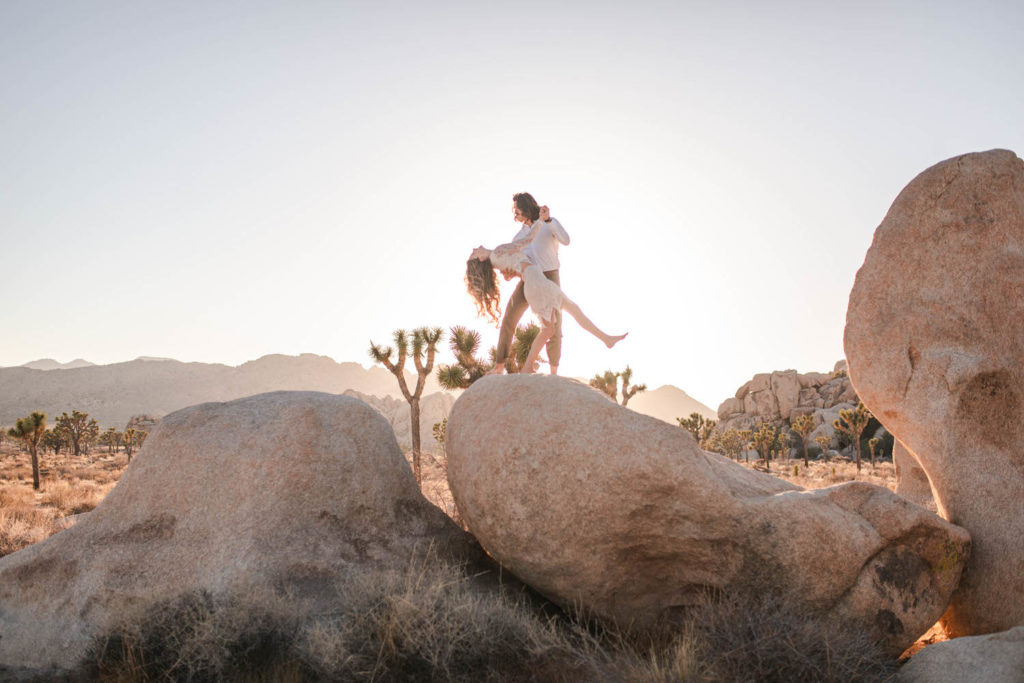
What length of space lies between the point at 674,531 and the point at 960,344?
2.93 m

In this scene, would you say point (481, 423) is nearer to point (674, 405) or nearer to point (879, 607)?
point (879, 607)

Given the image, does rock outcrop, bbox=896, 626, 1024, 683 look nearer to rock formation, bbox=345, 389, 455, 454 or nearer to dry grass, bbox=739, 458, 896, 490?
dry grass, bbox=739, 458, 896, 490

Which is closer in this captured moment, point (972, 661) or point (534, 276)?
point (972, 661)

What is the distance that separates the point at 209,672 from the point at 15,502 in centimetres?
1438

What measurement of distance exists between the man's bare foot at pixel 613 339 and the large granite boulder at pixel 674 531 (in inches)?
81.1

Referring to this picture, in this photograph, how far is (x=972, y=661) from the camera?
137 inches

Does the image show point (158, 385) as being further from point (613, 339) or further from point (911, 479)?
point (911, 479)

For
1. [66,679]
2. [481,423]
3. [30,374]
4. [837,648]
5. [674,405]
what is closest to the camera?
[837,648]

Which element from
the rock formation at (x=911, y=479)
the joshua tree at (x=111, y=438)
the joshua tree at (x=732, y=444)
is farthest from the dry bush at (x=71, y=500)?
the joshua tree at (x=732, y=444)

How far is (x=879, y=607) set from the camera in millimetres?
4066

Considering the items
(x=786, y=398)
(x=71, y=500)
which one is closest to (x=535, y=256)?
(x=71, y=500)

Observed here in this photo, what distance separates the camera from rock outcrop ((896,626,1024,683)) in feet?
11.0

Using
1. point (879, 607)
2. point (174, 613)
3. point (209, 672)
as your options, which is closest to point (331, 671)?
point (209, 672)

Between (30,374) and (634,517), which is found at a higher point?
(30,374)
